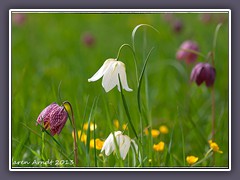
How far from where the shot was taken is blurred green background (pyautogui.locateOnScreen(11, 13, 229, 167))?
2189 mm

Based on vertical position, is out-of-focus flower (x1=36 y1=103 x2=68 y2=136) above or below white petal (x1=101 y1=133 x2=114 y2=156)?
above

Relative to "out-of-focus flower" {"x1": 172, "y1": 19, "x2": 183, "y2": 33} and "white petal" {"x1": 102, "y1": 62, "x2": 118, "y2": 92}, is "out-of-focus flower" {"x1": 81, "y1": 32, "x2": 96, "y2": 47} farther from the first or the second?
"white petal" {"x1": 102, "y1": 62, "x2": 118, "y2": 92}

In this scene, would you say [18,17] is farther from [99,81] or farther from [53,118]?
[53,118]

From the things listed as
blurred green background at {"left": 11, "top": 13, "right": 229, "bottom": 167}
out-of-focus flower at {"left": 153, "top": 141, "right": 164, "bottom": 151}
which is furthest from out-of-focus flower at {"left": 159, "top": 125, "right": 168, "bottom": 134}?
out-of-focus flower at {"left": 153, "top": 141, "right": 164, "bottom": 151}

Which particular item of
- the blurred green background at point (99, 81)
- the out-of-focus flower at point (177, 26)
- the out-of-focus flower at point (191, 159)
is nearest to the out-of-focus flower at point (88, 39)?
the blurred green background at point (99, 81)

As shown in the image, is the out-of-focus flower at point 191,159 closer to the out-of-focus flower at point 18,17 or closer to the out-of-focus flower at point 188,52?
the out-of-focus flower at point 188,52

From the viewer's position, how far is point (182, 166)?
206 cm

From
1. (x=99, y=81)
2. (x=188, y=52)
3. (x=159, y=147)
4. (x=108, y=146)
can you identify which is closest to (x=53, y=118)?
(x=108, y=146)

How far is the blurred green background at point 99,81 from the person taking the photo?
2.19 meters

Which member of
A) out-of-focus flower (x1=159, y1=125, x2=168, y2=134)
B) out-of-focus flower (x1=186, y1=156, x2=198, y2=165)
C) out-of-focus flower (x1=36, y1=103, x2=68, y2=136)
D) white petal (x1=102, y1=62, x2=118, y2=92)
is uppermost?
white petal (x1=102, y1=62, x2=118, y2=92)

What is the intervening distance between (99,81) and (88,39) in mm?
861

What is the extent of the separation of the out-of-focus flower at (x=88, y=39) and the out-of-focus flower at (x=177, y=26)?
1.51 feet

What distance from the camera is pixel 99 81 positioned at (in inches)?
99.7
